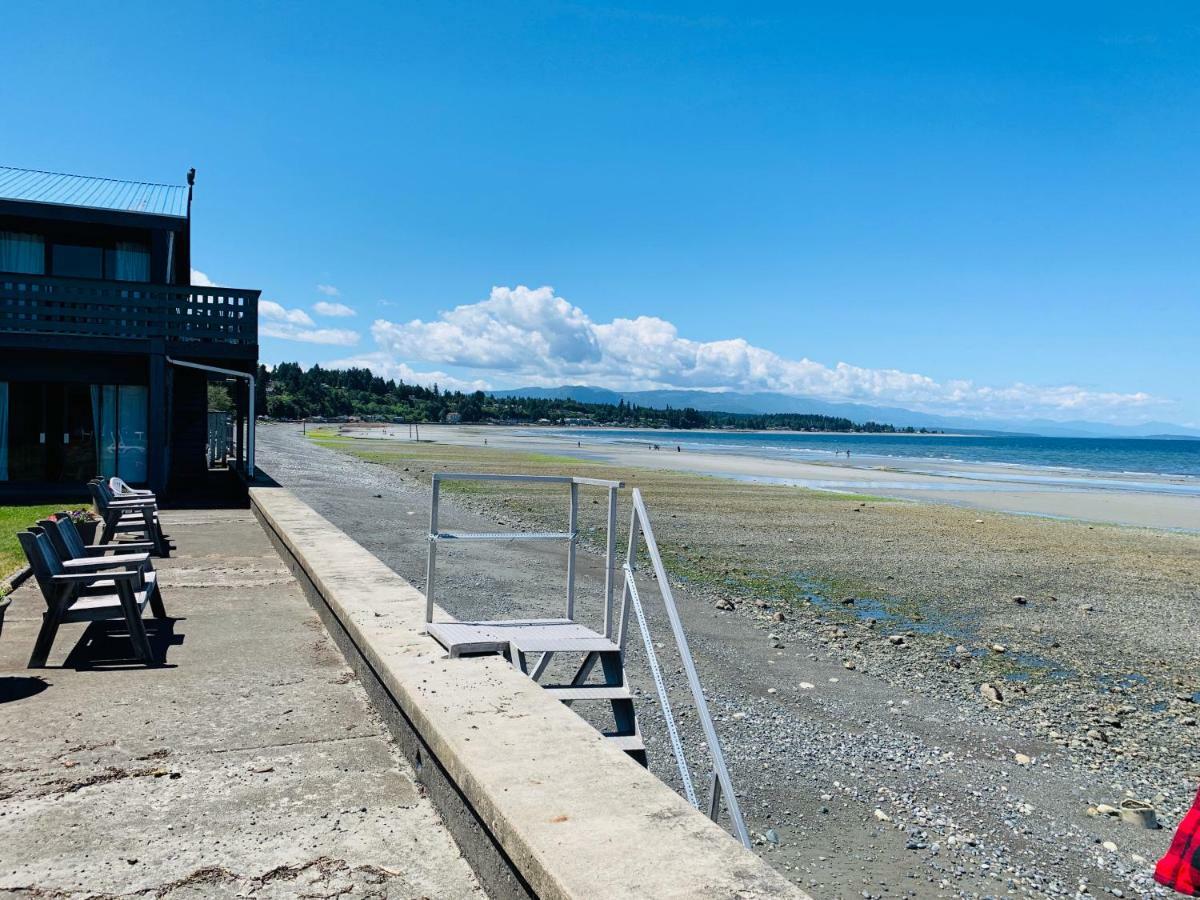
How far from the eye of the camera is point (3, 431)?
1866 centimetres

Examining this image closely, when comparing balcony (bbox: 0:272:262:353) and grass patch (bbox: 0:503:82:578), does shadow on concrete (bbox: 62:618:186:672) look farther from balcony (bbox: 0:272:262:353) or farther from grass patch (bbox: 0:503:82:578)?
balcony (bbox: 0:272:262:353)

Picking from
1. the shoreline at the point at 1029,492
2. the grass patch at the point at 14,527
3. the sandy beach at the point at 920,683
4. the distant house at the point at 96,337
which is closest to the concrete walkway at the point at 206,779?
the sandy beach at the point at 920,683

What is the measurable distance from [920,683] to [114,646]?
633 cm

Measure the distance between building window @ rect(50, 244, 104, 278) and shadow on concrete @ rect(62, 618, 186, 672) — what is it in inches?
628

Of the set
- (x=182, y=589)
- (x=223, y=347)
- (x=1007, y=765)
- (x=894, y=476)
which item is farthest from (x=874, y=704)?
(x=894, y=476)

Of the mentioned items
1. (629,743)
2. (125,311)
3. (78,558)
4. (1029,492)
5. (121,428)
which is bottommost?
(1029,492)

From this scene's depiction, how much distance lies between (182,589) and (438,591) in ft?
9.89

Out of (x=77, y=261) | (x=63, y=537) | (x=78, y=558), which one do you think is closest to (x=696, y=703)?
(x=63, y=537)

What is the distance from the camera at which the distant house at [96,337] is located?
17.8 m

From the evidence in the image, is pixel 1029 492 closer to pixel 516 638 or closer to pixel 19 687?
Answer: pixel 516 638

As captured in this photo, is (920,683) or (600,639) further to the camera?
(920,683)

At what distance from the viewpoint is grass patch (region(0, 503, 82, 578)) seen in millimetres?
9656

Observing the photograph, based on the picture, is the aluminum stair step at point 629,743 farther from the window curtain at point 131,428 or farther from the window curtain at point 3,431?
the window curtain at point 3,431

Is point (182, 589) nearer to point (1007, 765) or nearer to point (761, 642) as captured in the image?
point (761, 642)
